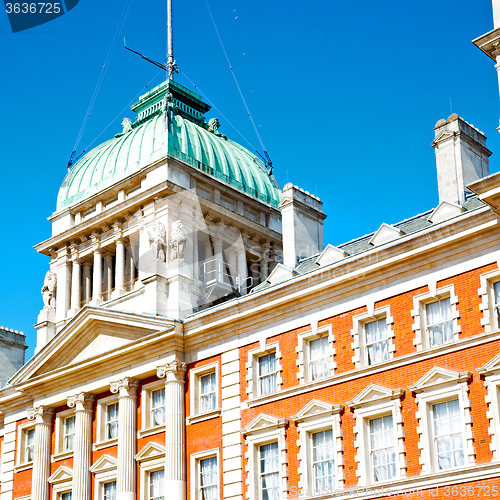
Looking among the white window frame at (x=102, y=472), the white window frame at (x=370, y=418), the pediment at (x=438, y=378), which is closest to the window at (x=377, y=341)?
the white window frame at (x=370, y=418)

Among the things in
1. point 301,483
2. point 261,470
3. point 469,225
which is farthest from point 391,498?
point 469,225

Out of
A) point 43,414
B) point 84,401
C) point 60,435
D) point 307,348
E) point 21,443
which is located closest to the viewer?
point 307,348

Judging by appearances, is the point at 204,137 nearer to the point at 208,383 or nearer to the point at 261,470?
the point at 208,383

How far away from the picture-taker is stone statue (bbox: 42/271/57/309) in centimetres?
5409

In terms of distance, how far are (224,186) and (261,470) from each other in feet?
63.0

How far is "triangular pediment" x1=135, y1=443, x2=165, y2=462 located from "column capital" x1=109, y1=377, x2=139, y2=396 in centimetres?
270

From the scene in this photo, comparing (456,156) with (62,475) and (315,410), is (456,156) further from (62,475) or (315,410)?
(62,475)

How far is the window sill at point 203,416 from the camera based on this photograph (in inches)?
1593

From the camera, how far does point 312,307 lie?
127 feet

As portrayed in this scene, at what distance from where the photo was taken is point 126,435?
141ft

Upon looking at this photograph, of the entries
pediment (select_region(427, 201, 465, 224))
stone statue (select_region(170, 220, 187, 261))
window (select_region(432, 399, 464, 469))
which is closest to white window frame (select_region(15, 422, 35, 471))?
stone statue (select_region(170, 220, 187, 261))

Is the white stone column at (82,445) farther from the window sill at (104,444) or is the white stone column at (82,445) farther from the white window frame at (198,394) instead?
the white window frame at (198,394)

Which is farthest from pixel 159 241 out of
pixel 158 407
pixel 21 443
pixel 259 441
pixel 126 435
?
pixel 259 441

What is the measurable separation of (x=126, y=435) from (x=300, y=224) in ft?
40.9
